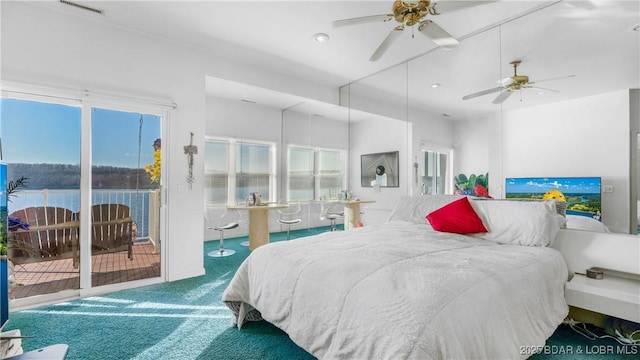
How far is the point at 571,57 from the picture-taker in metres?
2.55

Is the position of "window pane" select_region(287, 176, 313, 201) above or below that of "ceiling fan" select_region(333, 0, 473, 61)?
below

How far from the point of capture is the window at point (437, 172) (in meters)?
3.26

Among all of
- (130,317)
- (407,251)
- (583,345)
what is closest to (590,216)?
(583,345)

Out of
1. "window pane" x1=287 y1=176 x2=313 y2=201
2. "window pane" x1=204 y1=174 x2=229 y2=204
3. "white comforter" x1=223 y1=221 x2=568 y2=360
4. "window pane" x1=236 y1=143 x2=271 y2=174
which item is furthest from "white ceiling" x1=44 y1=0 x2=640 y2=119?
"window pane" x1=287 y1=176 x2=313 y2=201

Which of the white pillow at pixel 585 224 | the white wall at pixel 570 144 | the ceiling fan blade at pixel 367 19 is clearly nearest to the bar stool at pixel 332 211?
the white wall at pixel 570 144

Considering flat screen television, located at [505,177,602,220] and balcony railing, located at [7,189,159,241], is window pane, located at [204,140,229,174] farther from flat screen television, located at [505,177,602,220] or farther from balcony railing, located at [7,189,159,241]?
flat screen television, located at [505,177,602,220]

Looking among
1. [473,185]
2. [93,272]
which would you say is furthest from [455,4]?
[93,272]

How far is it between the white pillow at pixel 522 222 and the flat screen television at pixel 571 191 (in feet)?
0.53

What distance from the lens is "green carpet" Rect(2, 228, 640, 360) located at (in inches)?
74.2

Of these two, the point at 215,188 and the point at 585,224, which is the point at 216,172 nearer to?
the point at 215,188

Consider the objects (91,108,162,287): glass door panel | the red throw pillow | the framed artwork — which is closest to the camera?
the red throw pillow

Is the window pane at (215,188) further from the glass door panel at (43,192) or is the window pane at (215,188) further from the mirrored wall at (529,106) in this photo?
the mirrored wall at (529,106)

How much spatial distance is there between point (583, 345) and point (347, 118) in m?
4.00

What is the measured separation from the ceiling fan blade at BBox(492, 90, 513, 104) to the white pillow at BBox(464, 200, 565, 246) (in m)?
1.06
